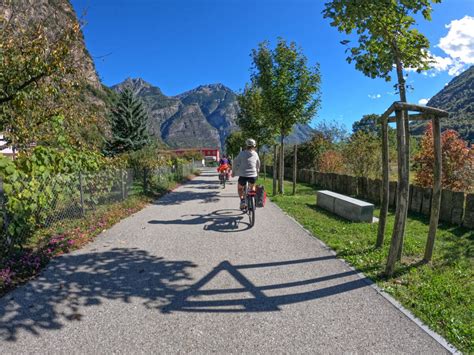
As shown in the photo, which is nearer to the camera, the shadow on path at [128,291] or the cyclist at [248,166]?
the shadow on path at [128,291]

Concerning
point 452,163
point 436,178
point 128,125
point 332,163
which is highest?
point 128,125

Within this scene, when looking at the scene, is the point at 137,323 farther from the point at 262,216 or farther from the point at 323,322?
the point at 262,216

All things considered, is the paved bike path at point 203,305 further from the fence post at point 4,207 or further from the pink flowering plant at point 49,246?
the fence post at point 4,207

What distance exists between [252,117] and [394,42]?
1599 centimetres

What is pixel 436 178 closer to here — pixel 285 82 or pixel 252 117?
pixel 285 82

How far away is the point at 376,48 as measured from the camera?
4.71 meters

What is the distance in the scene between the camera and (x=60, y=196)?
5.94 metres

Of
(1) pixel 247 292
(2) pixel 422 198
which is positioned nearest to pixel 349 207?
(2) pixel 422 198

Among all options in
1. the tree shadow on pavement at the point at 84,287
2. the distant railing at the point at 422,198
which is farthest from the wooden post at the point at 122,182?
the distant railing at the point at 422,198

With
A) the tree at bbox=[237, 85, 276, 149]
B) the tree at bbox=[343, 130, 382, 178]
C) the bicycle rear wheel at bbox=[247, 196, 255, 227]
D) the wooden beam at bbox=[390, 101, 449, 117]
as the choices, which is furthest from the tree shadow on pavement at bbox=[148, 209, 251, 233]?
the tree at bbox=[237, 85, 276, 149]

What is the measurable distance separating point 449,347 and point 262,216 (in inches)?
234

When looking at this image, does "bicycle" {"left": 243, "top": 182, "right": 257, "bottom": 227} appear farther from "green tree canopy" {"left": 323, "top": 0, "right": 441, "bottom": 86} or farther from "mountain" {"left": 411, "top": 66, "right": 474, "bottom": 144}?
"mountain" {"left": 411, "top": 66, "right": 474, "bottom": 144}

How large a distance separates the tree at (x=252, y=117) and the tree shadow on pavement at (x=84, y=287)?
15.3 meters

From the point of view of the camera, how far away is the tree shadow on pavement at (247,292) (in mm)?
3195
